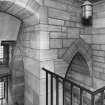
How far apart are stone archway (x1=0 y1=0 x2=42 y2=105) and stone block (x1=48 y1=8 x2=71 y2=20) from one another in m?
0.22

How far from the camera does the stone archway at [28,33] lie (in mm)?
1848

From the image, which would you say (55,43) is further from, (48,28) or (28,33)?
(28,33)

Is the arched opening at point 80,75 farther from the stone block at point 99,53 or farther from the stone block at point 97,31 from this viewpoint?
the stone block at point 97,31

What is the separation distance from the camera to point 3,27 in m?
2.23

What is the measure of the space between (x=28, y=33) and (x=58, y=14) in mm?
686

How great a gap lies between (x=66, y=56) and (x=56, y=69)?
0.34 m

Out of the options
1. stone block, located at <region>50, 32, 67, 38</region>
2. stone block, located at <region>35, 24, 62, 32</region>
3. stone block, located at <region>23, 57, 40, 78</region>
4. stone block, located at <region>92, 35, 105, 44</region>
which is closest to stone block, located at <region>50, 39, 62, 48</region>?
stone block, located at <region>50, 32, 67, 38</region>

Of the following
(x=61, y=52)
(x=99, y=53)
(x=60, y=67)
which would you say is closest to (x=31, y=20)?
(x=61, y=52)

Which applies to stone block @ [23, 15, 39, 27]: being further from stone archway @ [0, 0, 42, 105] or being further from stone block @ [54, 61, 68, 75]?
stone block @ [54, 61, 68, 75]

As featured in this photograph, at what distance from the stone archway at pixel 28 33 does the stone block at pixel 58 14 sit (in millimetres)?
222

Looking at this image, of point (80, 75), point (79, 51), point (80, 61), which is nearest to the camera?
point (79, 51)

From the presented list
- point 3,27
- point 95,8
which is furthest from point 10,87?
point 95,8

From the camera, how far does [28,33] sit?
2293 mm

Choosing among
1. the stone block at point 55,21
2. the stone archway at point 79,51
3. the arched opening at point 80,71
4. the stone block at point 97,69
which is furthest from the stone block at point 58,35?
the stone block at point 97,69
